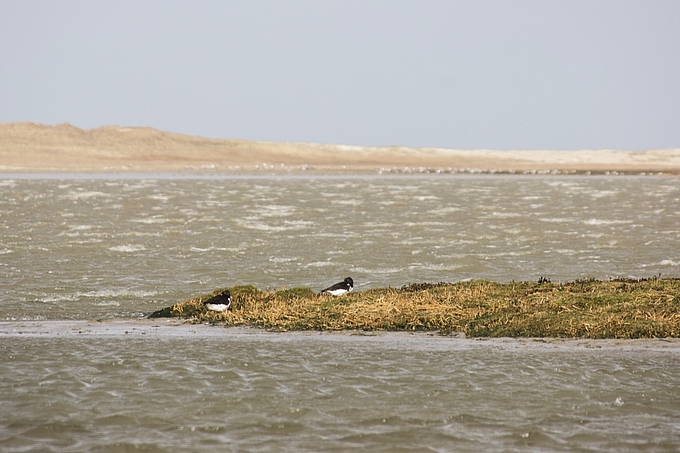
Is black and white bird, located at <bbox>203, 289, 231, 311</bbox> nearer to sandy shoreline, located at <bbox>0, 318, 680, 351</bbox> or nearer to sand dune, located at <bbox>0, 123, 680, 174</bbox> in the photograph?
sandy shoreline, located at <bbox>0, 318, 680, 351</bbox>

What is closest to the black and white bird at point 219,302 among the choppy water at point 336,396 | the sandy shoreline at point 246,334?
the sandy shoreline at point 246,334

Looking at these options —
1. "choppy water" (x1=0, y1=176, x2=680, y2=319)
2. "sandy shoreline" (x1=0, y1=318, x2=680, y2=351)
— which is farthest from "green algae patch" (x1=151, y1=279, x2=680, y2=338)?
"choppy water" (x1=0, y1=176, x2=680, y2=319)

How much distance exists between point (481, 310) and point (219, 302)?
13.7ft

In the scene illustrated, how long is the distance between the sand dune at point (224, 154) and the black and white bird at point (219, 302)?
11610 centimetres

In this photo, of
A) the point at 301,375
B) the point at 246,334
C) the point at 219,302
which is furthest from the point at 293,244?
the point at 301,375

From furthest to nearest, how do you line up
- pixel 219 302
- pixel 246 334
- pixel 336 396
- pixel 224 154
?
pixel 224 154, pixel 219 302, pixel 246 334, pixel 336 396

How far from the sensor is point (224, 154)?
16675 cm

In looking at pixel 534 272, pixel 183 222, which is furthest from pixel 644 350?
pixel 183 222

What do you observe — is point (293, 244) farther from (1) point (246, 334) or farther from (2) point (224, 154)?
(2) point (224, 154)

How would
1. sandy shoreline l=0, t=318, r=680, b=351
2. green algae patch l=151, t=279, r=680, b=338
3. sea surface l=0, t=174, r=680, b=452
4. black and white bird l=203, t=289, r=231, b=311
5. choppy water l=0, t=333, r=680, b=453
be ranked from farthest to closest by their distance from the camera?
black and white bird l=203, t=289, r=231, b=311
green algae patch l=151, t=279, r=680, b=338
sandy shoreline l=0, t=318, r=680, b=351
sea surface l=0, t=174, r=680, b=452
choppy water l=0, t=333, r=680, b=453

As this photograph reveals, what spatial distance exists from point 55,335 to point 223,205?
1402 inches

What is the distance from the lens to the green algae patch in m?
13.4

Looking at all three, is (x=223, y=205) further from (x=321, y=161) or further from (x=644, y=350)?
(x=321, y=161)

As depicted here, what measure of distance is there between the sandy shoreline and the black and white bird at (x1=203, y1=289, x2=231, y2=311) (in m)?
0.47
